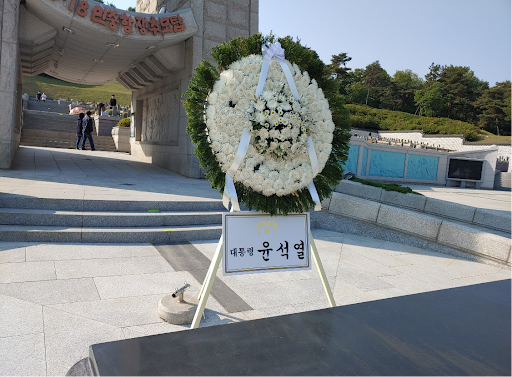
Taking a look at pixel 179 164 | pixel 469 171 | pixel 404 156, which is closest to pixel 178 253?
pixel 179 164

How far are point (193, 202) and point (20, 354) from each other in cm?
490

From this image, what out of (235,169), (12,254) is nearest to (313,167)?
(235,169)

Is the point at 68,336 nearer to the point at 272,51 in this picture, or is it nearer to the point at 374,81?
the point at 272,51

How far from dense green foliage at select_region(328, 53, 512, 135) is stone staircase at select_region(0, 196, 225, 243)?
4571 centimetres

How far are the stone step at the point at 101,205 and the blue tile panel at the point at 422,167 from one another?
1328 cm

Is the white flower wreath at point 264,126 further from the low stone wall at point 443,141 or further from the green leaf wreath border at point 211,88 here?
the low stone wall at point 443,141

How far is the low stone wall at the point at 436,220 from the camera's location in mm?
6246

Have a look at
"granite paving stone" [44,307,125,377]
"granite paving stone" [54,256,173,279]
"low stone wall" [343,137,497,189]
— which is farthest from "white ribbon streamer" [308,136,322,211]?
"low stone wall" [343,137,497,189]

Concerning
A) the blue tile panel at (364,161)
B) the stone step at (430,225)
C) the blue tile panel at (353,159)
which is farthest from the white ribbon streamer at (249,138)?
the blue tile panel at (364,161)

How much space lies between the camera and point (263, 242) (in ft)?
10.1

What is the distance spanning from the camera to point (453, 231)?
6.61 m

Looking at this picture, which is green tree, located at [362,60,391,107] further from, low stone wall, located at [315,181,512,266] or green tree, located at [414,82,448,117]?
low stone wall, located at [315,181,512,266]

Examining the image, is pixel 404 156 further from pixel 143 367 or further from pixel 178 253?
pixel 143 367

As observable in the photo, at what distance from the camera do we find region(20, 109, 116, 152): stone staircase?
20953 mm
